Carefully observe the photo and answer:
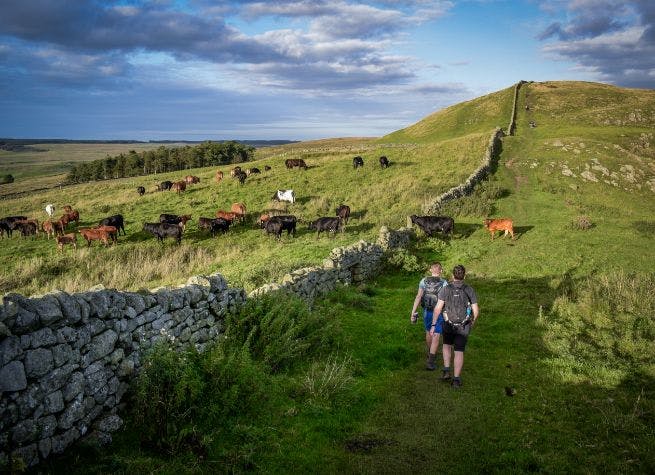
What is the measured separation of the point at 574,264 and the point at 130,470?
53.5 feet

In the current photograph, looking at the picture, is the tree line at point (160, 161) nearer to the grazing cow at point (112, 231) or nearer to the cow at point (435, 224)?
the grazing cow at point (112, 231)

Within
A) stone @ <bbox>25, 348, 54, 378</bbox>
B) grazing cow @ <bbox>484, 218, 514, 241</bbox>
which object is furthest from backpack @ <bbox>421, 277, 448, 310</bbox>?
grazing cow @ <bbox>484, 218, 514, 241</bbox>

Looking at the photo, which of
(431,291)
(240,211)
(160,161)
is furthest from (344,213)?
(160,161)

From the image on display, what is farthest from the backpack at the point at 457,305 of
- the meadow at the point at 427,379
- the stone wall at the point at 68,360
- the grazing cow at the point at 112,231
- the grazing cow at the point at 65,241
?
the grazing cow at the point at 65,241

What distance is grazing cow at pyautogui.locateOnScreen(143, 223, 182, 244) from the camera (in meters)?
25.4

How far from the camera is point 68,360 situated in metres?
5.73

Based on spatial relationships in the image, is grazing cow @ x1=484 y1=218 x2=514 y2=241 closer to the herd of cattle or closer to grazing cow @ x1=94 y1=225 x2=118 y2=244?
the herd of cattle

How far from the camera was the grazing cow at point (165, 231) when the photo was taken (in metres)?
Result: 25.4

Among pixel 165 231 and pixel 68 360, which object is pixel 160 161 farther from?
pixel 68 360

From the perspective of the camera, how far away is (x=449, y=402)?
805cm

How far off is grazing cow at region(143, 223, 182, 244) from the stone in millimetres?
20432

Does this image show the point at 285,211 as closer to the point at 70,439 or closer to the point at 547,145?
the point at 70,439

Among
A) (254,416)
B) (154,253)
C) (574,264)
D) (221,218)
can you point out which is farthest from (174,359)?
(221,218)

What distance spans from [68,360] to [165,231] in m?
20.9
